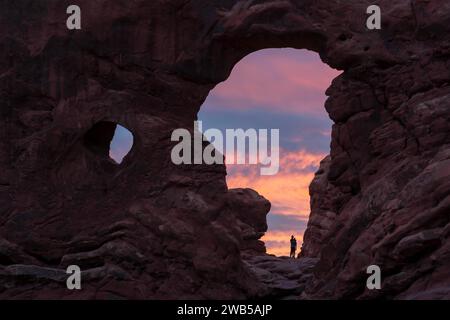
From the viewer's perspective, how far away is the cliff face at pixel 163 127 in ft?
61.5

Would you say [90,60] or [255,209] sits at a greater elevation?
[90,60]

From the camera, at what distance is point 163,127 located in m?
19.8

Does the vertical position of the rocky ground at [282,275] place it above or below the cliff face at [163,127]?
below

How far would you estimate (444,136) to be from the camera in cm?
1766

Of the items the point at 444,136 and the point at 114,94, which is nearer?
the point at 444,136

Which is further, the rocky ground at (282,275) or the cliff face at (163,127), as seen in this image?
the rocky ground at (282,275)

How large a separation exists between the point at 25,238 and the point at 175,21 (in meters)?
7.41

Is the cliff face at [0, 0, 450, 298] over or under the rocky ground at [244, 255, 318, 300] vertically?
over

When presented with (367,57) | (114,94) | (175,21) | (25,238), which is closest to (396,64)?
(367,57)

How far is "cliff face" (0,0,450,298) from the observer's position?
18.8 meters

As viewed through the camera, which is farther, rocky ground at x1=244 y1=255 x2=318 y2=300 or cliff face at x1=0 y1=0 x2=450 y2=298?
rocky ground at x1=244 y1=255 x2=318 y2=300
